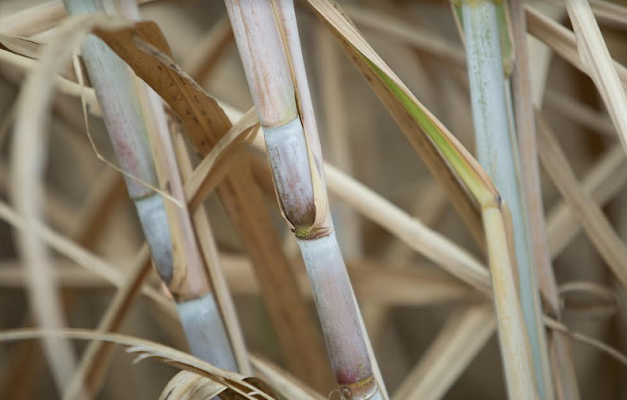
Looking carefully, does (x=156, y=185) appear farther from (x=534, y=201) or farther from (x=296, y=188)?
(x=534, y=201)

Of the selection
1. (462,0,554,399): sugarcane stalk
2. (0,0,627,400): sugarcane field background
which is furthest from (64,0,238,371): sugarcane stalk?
(462,0,554,399): sugarcane stalk

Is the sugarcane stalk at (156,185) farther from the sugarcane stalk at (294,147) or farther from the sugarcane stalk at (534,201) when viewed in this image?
the sugarcane stalk at (534,201)

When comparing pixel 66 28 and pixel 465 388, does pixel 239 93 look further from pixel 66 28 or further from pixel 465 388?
pixel 66 28

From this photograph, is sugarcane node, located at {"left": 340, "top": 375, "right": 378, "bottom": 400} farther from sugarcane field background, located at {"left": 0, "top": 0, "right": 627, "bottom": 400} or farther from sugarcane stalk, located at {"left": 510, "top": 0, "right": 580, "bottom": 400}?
sugarcane stalk, located at {"left": 510, "top": 0, "right": 580, "bottom": 400}

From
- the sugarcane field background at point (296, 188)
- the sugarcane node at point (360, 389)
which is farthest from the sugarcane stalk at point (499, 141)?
the sugarcane node at point (360, 389)

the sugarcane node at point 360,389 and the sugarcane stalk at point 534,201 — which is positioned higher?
the sugarcane stalk at point 534,201

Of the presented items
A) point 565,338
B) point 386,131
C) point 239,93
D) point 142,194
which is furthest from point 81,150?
point 565,338
